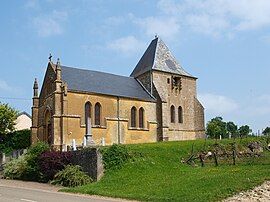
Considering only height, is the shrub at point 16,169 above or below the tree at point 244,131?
below

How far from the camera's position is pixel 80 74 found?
135 feet

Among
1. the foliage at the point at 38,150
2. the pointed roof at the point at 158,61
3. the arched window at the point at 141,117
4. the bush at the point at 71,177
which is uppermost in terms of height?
the pointed roof at the point at 158,61

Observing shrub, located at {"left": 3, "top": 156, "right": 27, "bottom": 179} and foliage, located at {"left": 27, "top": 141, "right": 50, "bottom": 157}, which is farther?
foliage, located at {"left": 27, "top": 141, "right": 50, "bottom": 157}

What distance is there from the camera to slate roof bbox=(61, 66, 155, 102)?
3894 cm

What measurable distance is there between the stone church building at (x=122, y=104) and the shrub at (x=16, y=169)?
5677 mm

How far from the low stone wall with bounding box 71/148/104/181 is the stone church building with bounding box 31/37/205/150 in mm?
7862

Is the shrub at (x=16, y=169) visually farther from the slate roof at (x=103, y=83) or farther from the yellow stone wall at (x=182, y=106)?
the yellow stone wall at (x=182, y=106)

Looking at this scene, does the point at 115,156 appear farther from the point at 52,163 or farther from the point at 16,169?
the point at 16,169

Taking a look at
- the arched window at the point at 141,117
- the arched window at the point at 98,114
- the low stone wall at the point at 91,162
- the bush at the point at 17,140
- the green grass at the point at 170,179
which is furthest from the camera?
the bush at the point at 17,140

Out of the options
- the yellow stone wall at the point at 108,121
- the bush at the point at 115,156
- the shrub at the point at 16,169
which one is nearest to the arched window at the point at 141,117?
the yellow stone wall at the point at 108,121

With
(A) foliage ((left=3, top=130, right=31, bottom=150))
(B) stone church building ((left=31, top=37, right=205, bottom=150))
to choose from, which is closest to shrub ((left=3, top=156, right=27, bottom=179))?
(B) stone church building ((left=31, top=37, right=205, bottom=150))

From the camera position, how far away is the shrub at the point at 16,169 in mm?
27625

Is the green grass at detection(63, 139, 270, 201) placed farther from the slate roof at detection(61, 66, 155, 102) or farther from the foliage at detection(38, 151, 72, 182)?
the slate roof at detection(61, 66, 155, 102)

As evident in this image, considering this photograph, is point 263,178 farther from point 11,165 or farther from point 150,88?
point 150,88
